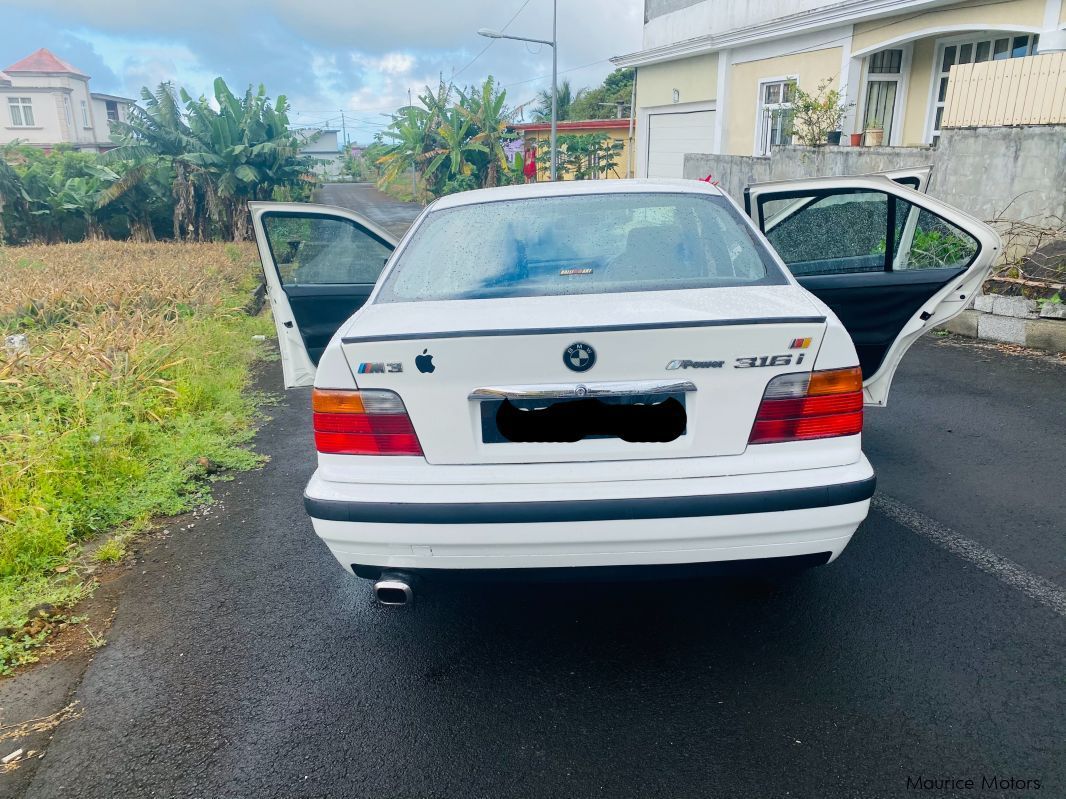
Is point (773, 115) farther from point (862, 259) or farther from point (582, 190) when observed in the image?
point (582, 190)

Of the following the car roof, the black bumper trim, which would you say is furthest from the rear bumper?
the car roof

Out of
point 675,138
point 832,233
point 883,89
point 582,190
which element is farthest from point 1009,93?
point 675,138

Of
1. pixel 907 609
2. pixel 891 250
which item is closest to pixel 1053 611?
pixel 907 609

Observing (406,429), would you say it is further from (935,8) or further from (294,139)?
(294,139)

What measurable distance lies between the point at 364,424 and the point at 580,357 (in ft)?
2.42

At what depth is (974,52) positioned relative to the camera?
509 inches

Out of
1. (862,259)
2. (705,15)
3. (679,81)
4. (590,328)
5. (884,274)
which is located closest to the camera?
(590,328)

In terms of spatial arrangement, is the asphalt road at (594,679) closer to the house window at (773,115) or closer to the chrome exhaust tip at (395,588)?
the chrome exhaust tip at (395,588)

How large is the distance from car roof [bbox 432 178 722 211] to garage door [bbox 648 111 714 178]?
53.8ft

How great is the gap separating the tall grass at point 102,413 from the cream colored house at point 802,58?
34.0 ft

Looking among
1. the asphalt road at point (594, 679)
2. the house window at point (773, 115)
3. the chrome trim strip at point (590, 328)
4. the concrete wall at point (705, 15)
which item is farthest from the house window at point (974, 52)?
the chrome trim strip at point (590, 328)

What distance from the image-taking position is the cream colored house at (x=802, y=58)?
482 inches

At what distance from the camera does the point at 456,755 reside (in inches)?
98.0

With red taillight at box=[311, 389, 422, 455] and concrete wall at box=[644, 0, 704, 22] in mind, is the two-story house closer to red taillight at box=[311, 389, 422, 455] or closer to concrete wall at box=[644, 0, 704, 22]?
concrete wall at box=[644, 0, 704, 22]
